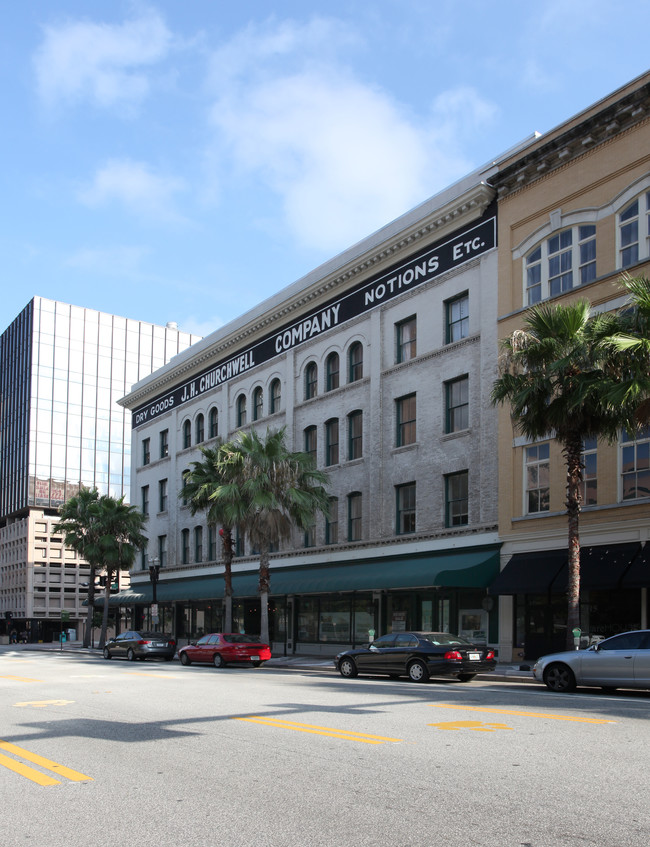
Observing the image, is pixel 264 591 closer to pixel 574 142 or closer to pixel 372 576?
pixel 372 576

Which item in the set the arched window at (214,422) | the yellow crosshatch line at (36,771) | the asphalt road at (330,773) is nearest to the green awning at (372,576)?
the arched window at (214,422)

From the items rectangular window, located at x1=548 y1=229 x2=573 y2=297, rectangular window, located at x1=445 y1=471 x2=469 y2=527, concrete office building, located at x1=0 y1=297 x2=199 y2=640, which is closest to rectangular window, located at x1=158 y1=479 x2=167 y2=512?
rectangular window, located at x1=445 y1=471 x2=469 y2=527

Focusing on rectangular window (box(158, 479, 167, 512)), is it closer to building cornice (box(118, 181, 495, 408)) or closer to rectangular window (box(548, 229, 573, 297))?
building cornice (box(118, 181, 495, 408))

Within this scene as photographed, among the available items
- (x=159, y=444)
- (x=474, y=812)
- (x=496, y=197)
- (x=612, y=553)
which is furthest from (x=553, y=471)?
(x=159, y=444)

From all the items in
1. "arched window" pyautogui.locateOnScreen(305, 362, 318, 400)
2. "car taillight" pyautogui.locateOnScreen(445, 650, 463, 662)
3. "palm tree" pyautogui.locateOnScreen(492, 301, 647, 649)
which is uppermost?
"arched window" pyautogui.locateOnScreen(305, 362, 318, 400)

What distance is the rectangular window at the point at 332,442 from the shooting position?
128 ft

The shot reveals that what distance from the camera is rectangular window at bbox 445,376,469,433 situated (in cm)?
3198

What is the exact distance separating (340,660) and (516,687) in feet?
19.4

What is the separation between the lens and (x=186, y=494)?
3944cm

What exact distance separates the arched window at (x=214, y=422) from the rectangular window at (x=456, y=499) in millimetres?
19749

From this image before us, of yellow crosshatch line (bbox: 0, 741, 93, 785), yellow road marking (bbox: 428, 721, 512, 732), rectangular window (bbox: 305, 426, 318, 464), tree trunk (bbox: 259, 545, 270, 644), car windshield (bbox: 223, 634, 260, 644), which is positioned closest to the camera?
yellow crosshatch line (bbox: 0, 741, 93, 785)

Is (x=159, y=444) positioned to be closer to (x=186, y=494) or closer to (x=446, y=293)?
(x=186, y=494)

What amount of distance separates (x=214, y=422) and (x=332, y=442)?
39.9 ft

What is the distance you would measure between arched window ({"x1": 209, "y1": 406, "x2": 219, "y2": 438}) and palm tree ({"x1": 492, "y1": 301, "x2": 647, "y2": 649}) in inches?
1113
